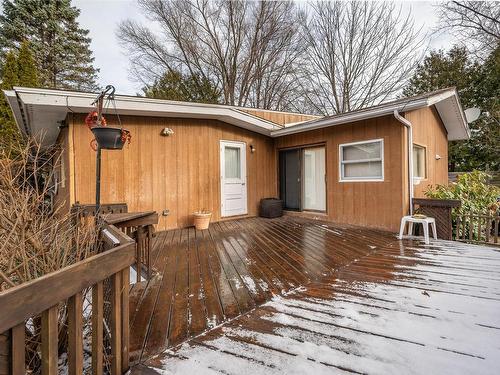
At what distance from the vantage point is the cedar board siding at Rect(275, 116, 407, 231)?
514cm

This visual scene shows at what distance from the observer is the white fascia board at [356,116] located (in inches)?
187

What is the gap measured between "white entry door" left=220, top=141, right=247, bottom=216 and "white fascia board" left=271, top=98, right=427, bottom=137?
1273 mm

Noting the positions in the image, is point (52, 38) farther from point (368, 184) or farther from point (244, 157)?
point (368, 184)

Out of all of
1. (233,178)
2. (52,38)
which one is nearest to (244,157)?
(233,178)

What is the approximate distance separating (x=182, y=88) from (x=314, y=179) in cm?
1025

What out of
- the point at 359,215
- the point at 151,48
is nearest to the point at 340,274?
the point at 359,215

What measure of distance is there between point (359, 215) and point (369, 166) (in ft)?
3.57

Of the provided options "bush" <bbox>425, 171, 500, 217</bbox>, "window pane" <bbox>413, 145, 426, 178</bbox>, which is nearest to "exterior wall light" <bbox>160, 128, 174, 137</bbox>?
"window pane" <bbox>413, 145, 426, 178</bbox>

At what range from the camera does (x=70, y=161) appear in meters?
4.75

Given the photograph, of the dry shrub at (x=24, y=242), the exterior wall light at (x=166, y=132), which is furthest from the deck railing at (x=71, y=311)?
the exterior wall light at (x=166, y=132)

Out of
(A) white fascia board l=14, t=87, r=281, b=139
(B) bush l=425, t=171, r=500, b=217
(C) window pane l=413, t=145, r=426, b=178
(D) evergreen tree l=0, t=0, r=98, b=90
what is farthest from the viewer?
(D) evergreen tree l=0, t=0, r=98, b=90

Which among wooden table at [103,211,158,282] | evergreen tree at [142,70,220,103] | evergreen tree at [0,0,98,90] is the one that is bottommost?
wooden table at [103,211,158,282]

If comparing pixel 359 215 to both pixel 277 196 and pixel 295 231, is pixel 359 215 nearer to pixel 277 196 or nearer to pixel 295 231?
pixel 295 231

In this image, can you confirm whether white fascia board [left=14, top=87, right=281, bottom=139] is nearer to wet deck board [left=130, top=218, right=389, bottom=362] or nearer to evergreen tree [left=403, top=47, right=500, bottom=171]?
wet deck board [left=130, top=218, right=389, bottom=362]
